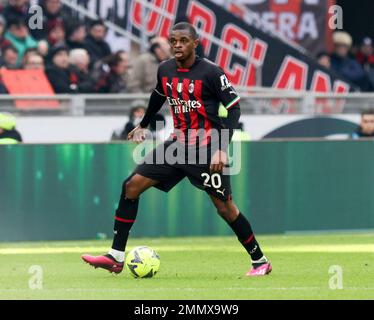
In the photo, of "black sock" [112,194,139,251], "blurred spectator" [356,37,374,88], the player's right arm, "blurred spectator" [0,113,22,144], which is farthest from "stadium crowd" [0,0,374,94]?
"black sock" [112,194,139,251]

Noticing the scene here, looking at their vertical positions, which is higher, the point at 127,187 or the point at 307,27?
the point at 307,27

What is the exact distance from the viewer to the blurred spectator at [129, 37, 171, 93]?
19422mm

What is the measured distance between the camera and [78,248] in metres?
15.5

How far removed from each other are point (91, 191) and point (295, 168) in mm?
2658

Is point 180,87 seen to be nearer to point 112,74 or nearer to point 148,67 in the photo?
point 148,67

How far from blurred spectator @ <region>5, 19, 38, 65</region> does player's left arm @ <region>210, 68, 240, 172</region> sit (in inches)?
323

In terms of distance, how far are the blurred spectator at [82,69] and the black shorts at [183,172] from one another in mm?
7679

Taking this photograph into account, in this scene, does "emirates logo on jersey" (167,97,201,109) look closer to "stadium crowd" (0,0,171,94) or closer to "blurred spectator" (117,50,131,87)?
"stadium crowd" (0,0,171,94)

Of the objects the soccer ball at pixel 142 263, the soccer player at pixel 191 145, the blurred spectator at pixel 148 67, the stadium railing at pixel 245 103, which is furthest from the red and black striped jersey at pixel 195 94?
the blurred spectator at pixel 148 67

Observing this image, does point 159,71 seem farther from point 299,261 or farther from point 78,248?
point 78,248

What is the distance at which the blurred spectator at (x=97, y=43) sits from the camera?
20.0 metres

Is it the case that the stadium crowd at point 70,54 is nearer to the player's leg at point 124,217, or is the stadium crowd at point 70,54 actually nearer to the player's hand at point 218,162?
the player's leg at point 124,217

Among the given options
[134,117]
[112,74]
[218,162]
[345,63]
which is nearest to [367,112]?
[134,117]
